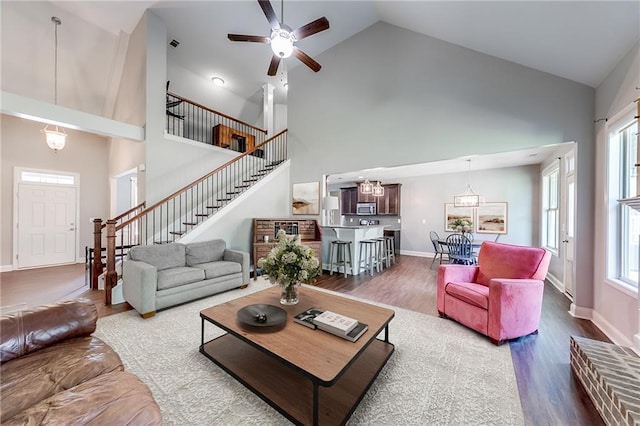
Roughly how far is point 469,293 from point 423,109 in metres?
3.11

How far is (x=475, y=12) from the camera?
10.2 ft

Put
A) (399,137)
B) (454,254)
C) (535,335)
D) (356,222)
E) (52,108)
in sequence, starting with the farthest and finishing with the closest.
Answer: (356,222)
(454,254)
(399,137)
(52,108)
(535,335)

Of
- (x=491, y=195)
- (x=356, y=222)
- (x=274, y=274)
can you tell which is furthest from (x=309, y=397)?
(x=356, y=222)

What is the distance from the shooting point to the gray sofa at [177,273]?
295 centimetres

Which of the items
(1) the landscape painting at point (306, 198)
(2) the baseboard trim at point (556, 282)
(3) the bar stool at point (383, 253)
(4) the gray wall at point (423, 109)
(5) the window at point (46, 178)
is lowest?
(2) the baseboard trim at point (556, 282)

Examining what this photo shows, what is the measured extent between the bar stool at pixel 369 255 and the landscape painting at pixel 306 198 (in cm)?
133

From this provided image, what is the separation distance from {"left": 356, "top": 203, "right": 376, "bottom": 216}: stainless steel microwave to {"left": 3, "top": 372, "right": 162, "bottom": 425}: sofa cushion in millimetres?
7701

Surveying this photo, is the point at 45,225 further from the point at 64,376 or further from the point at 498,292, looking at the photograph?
the point at 498,292

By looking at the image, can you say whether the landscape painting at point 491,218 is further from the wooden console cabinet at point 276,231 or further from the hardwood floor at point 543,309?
the wooden console cabinet at point 276,231

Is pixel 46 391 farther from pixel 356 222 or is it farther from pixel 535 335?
pixel 356 222

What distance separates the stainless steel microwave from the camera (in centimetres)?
833

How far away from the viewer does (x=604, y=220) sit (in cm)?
277

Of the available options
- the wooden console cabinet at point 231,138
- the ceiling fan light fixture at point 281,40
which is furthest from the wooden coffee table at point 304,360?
the wooden console cabinet at point 231,138

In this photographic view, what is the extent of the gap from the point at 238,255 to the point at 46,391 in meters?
2.96
